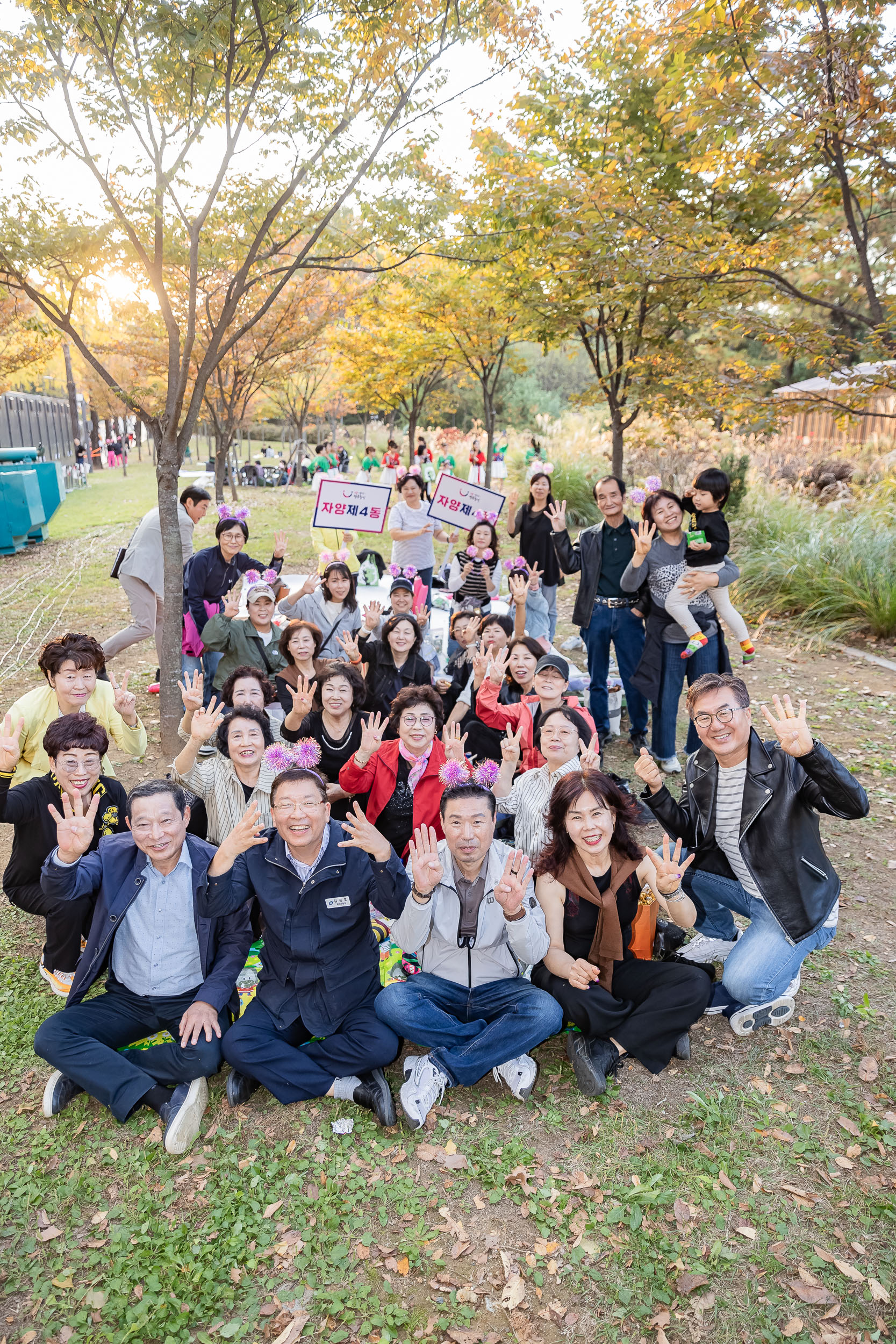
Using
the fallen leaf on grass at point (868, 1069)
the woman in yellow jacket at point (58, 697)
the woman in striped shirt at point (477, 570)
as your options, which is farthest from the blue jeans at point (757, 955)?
the woman in striped shirt at point (477, 570)

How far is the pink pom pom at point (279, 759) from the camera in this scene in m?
3.92

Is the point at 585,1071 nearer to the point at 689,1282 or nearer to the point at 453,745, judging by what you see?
the point at 689,1282

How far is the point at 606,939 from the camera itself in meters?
3.65

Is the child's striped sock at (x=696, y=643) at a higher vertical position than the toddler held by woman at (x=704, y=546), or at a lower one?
lower

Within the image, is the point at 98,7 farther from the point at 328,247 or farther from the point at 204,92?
Answer: the point at 328,247

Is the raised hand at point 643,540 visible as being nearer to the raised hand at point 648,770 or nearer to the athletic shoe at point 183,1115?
the raised hand at point 648,770

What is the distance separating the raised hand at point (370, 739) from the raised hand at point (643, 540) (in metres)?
2.45

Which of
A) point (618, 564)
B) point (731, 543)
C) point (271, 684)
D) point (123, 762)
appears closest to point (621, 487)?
point (618, 564)

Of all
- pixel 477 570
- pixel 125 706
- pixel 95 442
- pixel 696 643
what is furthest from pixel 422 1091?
pixel 95 442

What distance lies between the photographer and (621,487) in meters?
6.60

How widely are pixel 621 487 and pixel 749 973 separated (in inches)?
161

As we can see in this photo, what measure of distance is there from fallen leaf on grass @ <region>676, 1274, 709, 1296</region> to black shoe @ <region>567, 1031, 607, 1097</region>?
79 centimetres

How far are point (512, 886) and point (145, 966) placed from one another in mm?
1661

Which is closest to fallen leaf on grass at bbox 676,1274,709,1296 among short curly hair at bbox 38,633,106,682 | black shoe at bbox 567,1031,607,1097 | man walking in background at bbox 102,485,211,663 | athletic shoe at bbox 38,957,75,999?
black shoe at bbox 567,1031,607,1097
